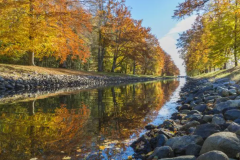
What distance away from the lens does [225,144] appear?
2.67 metres

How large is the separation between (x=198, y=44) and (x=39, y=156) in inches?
1149

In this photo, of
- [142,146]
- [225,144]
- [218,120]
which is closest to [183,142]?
[225,144]

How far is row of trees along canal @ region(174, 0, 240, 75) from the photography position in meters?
9.48

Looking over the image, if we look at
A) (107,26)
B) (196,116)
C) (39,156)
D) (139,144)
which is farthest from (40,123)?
(107,26)

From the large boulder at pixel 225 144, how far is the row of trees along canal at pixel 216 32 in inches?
316

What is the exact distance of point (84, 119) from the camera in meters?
5.99

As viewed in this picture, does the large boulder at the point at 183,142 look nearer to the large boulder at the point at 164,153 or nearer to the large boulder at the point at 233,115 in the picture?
the large boulder at the point at 164,153

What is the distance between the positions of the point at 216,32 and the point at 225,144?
2126 centimetres

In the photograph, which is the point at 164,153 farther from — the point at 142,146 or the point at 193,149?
the point at 142,146

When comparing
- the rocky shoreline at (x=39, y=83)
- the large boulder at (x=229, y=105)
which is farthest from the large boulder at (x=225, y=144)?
the rocky shoreline at (x=39, y=83)

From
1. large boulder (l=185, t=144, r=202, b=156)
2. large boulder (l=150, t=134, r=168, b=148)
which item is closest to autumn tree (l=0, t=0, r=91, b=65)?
large boulder (l=150, t=134, r=168, b=148)

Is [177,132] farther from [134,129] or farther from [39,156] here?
[39,156]

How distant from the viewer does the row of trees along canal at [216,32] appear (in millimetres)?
9477

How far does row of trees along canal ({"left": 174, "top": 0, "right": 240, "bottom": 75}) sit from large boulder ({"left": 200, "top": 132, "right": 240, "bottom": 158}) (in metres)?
8.03
